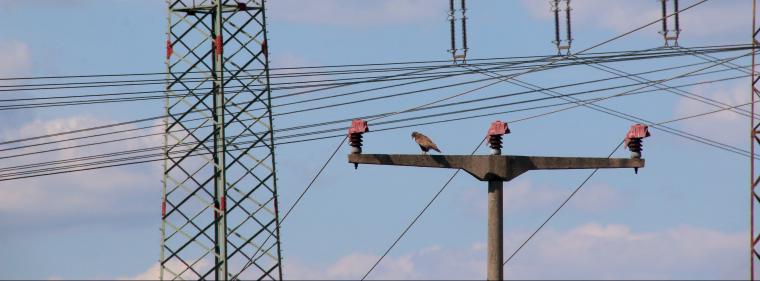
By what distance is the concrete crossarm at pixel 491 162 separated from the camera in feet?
134

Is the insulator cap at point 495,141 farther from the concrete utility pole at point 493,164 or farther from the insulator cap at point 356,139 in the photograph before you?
the insulator cap at point 356,139

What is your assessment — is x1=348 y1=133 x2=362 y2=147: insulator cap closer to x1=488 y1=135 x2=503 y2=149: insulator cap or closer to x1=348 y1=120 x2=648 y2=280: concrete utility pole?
x1=348 y1=120 x2=648 y2=280: concrete utility pole

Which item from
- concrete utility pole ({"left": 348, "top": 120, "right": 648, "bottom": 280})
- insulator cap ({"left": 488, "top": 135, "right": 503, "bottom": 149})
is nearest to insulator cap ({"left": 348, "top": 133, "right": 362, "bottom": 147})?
concrete utility pole ({"left": 348, "top": 120, "right": 648, "bottom": 280})

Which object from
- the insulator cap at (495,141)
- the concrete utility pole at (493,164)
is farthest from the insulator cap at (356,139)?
the insulator cap at (495,141)

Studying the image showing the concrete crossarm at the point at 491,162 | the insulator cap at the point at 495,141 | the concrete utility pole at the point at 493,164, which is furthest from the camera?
the insulator cap at the point at 495,141

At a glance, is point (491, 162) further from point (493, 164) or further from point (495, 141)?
point (495, 141)

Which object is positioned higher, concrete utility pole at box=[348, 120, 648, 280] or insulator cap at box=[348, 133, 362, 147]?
insulator cap at box=[348, 133, 362, 147]

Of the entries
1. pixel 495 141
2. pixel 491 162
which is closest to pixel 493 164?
pixel 491 162

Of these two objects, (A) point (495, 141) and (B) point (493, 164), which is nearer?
(B) point (493, 164)

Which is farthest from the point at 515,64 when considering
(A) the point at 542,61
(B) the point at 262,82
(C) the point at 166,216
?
(C) the point at 166,216

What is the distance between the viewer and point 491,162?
40750 millimetres

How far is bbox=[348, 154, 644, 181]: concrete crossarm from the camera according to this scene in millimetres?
40750

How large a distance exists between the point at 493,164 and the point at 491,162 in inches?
2.6

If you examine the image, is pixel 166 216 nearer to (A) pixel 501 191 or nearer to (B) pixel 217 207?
(B) pixel 217 207
